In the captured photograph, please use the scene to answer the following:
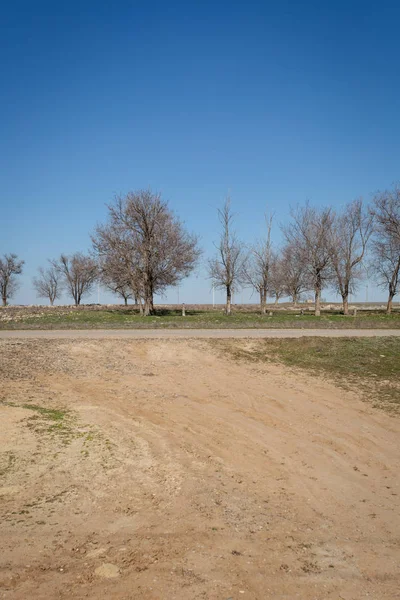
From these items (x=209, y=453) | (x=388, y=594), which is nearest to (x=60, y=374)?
(x=209, y=453)

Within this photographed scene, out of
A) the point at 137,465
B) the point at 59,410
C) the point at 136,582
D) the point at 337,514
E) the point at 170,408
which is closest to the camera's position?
the point at 136,582

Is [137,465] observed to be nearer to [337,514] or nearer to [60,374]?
[337,514]

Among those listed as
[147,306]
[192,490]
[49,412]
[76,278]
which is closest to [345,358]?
[49,412]

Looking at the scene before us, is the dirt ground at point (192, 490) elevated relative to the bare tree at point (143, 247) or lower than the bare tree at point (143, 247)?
lower

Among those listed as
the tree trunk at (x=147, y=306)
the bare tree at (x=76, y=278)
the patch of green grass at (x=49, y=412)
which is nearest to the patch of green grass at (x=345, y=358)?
the patch of green grass at (x=49, y=412)

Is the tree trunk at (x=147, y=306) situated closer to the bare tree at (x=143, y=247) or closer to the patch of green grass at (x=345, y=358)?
the bare tree at (x=143, y=247)

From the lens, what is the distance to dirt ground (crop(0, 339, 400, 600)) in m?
3.98

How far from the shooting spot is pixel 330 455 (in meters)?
8.12

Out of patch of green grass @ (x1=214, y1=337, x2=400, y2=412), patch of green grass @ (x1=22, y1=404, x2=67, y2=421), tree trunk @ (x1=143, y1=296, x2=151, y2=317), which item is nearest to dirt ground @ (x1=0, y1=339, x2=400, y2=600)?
patch of green grass @ (x1=22, y1=404, x2=67, y2=421)

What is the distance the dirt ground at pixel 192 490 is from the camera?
3.98 m

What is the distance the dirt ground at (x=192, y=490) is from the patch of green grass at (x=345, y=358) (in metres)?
1.38

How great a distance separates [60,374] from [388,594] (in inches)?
399

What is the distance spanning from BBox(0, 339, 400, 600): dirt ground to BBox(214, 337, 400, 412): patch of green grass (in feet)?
4.54

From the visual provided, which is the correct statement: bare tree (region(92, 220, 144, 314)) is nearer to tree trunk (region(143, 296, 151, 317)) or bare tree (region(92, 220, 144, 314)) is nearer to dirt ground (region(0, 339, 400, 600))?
tree trunk (region(143, 296, 151, 317))
